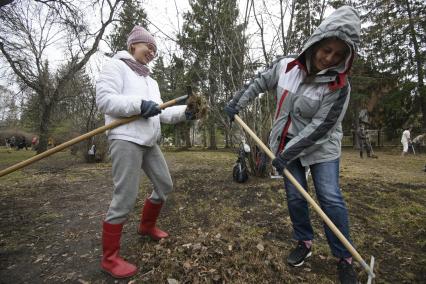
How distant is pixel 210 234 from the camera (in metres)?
2.99

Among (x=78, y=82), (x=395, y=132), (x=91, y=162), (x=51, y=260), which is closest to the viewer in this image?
(x=51, y=260)

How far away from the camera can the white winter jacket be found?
2252 mm

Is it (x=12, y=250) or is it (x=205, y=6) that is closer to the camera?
(x=12, y=250)

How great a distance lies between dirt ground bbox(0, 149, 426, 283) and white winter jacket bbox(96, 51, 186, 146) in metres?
1.13

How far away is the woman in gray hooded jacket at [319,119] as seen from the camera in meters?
2.19

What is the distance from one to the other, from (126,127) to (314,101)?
1.56 metres

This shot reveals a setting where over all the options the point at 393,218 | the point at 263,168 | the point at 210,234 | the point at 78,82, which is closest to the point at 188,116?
the point at 210,234

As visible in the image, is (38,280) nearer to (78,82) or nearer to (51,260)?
(51,260)

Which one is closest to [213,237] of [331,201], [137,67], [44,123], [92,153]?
[331,201]

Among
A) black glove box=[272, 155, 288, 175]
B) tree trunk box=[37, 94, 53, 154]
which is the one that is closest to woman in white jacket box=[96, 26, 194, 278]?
black glove box=[272, 155, 288, 175]

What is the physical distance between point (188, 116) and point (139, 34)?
0.85 meters

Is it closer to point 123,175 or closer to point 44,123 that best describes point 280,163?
point 123,175

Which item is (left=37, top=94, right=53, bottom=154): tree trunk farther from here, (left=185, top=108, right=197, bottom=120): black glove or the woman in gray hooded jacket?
the woman in gray hooded jacket

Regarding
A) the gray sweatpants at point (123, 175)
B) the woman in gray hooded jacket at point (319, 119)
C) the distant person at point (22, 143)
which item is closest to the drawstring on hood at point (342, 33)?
the woman in gray hooded jacket at point (319, 119)
